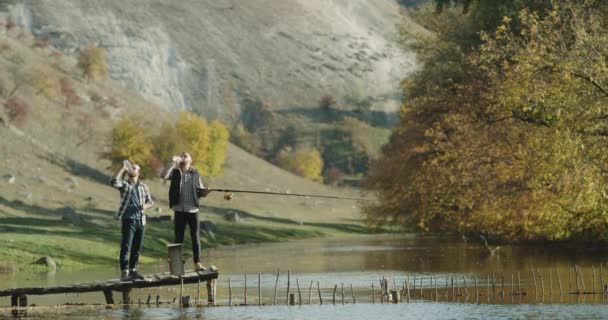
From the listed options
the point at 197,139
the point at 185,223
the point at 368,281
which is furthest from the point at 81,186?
the point at 185,223

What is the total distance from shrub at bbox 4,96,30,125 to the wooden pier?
99.6 m

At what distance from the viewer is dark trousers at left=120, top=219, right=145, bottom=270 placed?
35250 millimetres

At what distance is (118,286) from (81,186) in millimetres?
87544

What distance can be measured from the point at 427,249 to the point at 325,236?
38901 mm

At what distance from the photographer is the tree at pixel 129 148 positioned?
5123 inches

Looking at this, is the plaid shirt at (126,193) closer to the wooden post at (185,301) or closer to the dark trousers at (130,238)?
the dark trousers at (130,238)

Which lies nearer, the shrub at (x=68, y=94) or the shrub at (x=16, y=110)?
the shrub at (x=16, y=110)

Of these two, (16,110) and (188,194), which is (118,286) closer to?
Result: (188,194)

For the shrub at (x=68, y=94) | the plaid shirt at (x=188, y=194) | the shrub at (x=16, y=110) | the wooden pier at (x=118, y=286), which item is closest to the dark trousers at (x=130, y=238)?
the wooden pier at (x=118, y=286)

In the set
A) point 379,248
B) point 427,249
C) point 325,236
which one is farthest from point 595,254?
point 325,236

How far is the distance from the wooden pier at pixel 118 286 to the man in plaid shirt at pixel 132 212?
285 millimetres

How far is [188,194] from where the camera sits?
117 ft

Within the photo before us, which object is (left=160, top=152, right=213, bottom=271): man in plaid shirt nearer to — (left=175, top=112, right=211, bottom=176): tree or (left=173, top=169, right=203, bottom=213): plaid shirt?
(left=173, top=169, right=203, bottom=213): plaid shirt

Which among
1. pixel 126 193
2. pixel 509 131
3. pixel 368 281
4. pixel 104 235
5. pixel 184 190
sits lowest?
pixel 368 281
